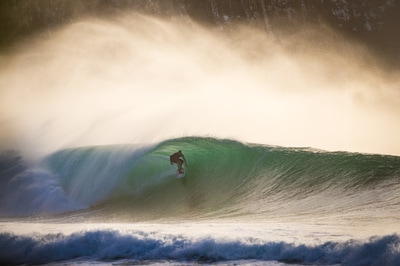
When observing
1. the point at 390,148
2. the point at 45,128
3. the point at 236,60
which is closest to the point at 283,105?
the point at 390,148

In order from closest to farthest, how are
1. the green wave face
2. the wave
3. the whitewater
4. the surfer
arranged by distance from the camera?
1. the wave
2. the whitewater
3. the green wave face
4. the surfer

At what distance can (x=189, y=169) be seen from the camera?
15812mm

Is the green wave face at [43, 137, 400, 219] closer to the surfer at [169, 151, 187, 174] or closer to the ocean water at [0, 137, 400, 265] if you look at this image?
the ocean water at [0, 137, 400, 265]

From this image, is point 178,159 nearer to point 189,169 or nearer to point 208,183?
point 189,169

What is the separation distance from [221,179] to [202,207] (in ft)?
6.14

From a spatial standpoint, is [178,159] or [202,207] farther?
[178,159]

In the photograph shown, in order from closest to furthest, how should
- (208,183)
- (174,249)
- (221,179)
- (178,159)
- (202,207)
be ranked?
(174,249) → (202,207) → (208,183) → (221,179) → (178,159)

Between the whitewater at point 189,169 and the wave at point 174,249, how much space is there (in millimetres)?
19

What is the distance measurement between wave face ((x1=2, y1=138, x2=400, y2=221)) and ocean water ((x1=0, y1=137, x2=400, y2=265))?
0.03 metres

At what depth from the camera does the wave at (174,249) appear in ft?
25.9

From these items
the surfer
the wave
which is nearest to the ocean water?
the wave

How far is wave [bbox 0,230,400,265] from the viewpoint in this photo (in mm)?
7902

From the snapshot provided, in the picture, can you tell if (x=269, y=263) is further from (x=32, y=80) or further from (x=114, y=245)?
(x=32, y=80)

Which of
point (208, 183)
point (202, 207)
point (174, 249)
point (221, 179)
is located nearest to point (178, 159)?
point (208, 183)
